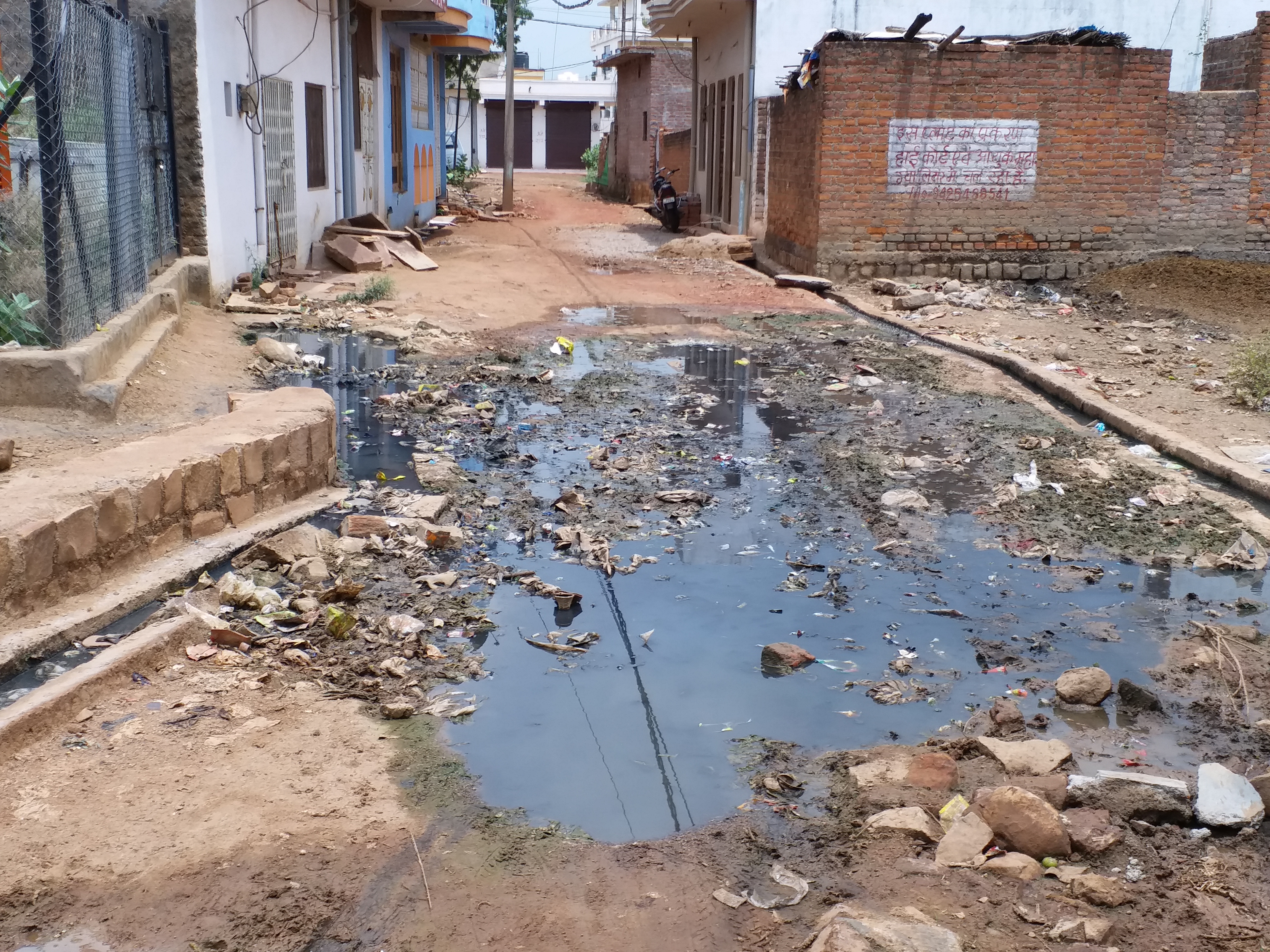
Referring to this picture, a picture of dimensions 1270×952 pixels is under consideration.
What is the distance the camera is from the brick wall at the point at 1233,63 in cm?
1332

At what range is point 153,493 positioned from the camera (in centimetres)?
424

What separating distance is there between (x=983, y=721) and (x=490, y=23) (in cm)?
2276

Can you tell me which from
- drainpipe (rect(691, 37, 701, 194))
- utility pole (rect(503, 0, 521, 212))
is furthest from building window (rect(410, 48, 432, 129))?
drainpipe (rect(691, 37, 701, 194))

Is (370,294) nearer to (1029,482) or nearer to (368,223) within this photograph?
(368,223)

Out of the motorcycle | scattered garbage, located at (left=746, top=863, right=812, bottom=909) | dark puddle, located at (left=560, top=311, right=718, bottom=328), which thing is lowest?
scattered garbage, located at (left=746, top=863, right=812, bottom=909)

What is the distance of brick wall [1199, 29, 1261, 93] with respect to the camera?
1332 cm

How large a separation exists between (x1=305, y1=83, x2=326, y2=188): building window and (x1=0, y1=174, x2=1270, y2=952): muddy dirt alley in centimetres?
651

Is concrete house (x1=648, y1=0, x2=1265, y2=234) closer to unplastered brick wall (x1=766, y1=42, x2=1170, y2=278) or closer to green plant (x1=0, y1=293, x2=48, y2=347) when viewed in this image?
unplastered brick wall (x1=766, y1=42, x2=1170, y2=278)

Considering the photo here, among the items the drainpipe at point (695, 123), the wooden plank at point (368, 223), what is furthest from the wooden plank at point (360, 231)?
the drainpipe at point (695, 123)

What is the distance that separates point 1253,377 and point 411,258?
371 inches

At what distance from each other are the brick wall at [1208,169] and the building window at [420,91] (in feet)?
40.9

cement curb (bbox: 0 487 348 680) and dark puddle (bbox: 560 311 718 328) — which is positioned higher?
dark puddle (bbox: 560 311 718 328)

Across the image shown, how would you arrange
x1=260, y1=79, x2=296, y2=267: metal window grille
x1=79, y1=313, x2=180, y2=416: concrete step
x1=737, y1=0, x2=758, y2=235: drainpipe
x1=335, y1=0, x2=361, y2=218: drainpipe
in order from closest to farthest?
1. x1=79, y1=313, x2=180, y2=416: concrete step
2. x1=260, y1=79, x2=296, y2=267: metal window grille
3. x1=335, y1=0, x2=361, y2=218: drainpipe
4. x1=737, y1=0, x2=758, y2=235: drainpipe

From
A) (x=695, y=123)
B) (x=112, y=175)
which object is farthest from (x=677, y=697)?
(x=695, y=123)
